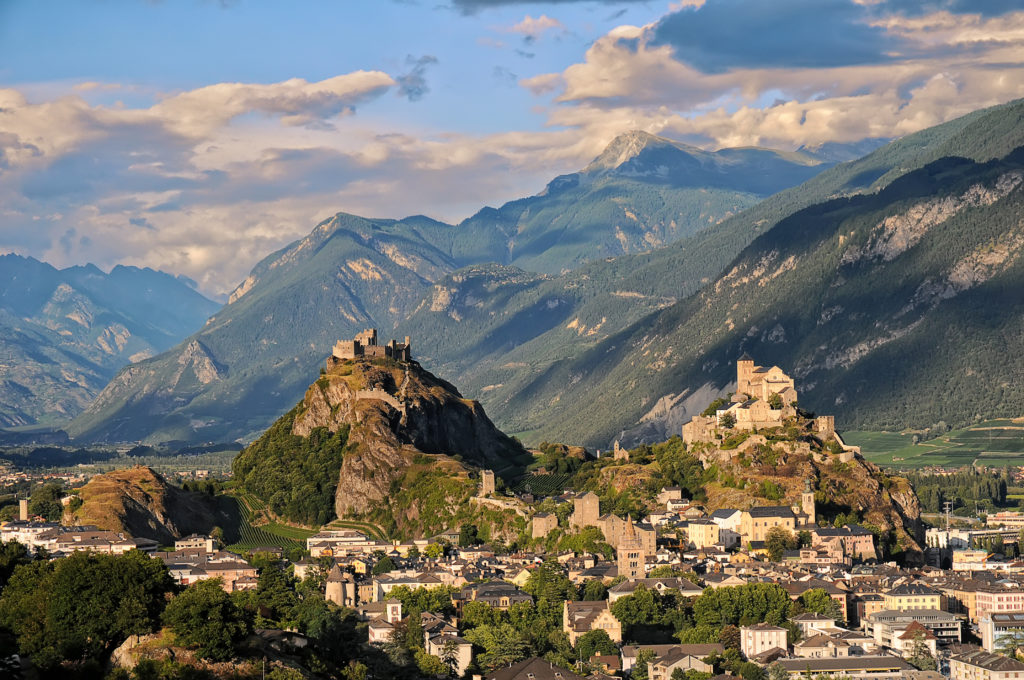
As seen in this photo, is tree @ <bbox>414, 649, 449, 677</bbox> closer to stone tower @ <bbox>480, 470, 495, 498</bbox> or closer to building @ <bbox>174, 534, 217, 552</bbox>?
building @ <bbox>174, 534, 217, 552</bbox>

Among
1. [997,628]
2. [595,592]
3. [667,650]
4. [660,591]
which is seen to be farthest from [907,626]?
[595,592]

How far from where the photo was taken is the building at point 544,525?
178375 mm

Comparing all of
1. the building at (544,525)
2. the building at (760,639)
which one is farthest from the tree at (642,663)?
the building at (544,525)

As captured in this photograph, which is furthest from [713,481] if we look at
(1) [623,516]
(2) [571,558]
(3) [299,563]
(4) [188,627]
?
(4) [188,627]

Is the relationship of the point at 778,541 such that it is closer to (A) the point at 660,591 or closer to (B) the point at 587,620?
(A) the point at 660,591

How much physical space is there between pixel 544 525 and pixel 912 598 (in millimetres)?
48623

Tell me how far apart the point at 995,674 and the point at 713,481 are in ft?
210

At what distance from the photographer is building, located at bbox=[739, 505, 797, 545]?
167 meters

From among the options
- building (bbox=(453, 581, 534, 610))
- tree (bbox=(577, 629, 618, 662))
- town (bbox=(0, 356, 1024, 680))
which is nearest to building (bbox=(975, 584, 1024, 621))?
town (bbox=(0, 356, 1024, 680))

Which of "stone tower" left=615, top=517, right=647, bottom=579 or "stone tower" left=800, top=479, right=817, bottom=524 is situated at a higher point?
"stone tower" left=800, top=479, right=817, bottom=524

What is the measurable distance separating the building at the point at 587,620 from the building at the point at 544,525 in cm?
3931

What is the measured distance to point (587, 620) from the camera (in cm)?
13450

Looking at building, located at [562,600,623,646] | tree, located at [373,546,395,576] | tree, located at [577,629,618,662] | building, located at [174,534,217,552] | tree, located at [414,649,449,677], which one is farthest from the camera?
building, located at [174,534,217,552]

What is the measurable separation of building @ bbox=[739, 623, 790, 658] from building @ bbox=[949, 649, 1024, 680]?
12.8 metres
